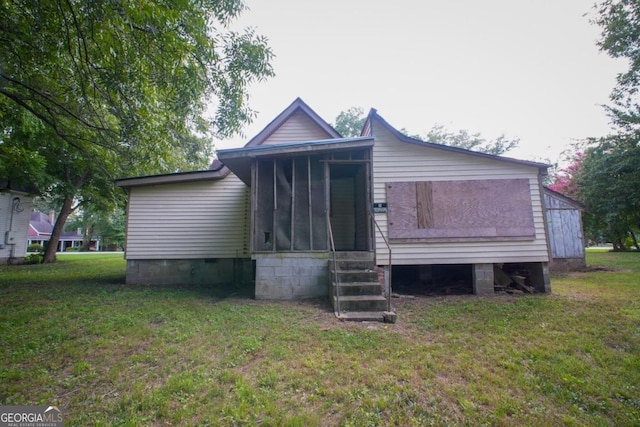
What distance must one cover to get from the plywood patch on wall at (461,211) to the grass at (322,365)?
1.79 metres

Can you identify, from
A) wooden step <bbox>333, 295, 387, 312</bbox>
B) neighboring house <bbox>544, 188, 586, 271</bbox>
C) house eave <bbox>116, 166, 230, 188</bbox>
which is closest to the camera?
wooden step <bbox>333, 295, 387, 312</bbox>

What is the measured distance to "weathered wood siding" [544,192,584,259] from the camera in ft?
36.1

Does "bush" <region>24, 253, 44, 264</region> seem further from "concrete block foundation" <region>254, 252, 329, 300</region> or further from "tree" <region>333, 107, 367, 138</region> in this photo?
"tree" <region>333, 107, 367, 138</region>

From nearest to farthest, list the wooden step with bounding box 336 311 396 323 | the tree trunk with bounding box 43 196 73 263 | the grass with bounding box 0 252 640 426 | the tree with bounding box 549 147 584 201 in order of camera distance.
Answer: the grass with bounding box 0 252 640 426
the wooden step with bounding box 336 311 396 323
the tree trunk with bounding box 43 196 73 263
the tree with bounding box 549 147 584 201

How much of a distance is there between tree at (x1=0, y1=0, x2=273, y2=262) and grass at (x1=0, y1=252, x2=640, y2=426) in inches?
151

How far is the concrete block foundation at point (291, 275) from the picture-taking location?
239 inches

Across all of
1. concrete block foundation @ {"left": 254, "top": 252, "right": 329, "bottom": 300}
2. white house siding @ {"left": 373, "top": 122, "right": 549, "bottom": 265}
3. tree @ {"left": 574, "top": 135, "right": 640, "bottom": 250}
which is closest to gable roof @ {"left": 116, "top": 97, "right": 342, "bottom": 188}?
white house siding @ {"left": 373, "top": 122, "right": 549, "bottom": 265}

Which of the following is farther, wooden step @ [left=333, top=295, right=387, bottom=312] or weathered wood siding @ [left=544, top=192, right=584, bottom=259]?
weathered wood siding @ [left=544, top=192, right=584, bottom=259]

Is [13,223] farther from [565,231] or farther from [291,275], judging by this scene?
[565,231]

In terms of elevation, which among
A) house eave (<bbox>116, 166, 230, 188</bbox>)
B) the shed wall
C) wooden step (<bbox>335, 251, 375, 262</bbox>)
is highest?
house eave (<bbox>116, 166, 230, 188</bbox>)

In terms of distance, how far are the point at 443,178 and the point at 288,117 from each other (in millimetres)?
5142

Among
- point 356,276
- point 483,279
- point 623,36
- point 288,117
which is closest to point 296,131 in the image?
point 288,117

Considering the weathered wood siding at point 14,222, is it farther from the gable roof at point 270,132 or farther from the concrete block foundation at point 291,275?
the concrete block foundation at point 291,275

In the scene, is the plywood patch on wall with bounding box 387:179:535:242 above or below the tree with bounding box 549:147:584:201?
below
